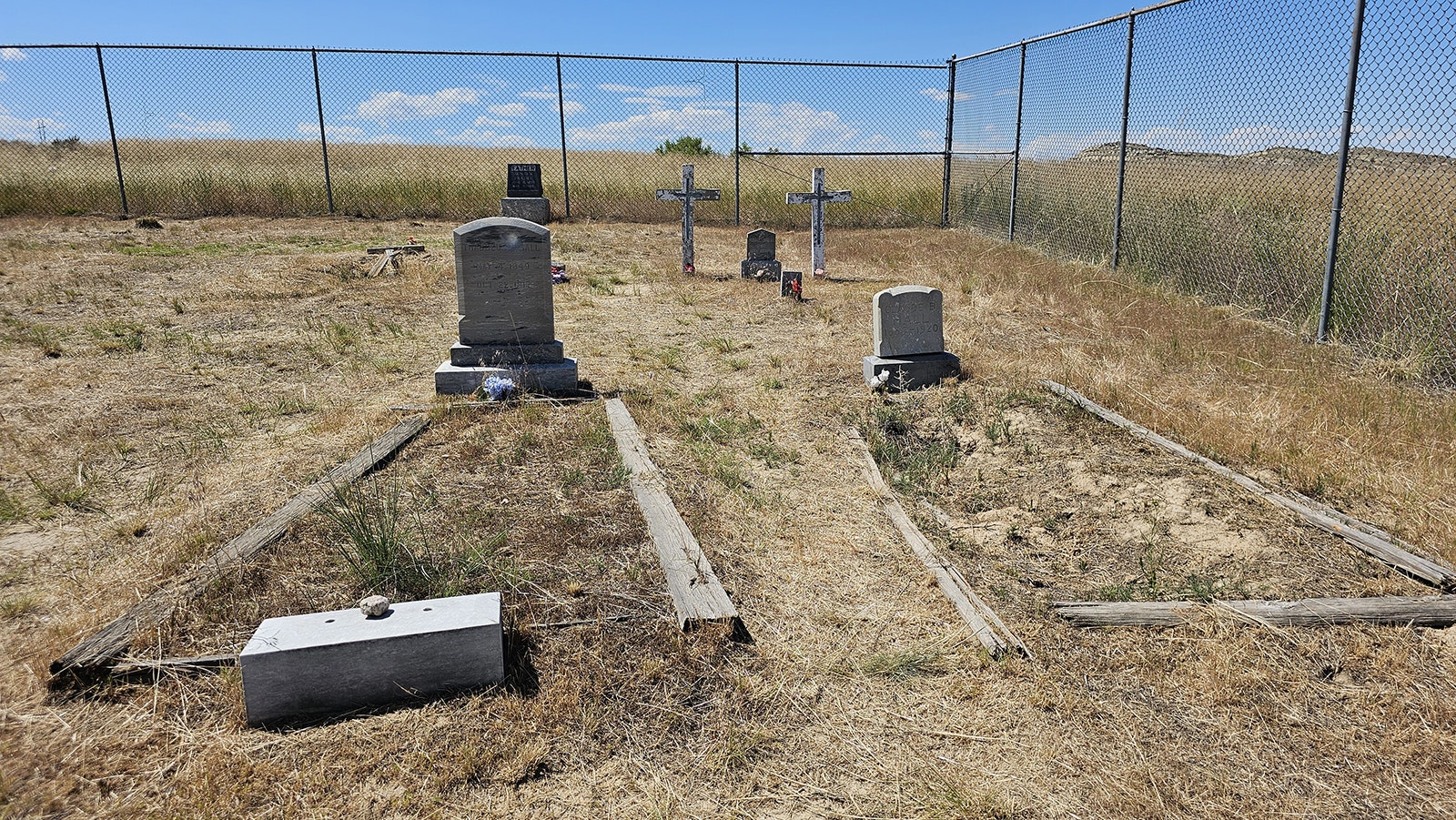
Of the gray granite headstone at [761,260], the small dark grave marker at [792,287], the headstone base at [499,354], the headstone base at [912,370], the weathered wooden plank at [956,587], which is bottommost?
the weathered wooden plank at [956,587]

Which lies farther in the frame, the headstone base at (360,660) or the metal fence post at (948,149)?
the metal fence post at (948,149)

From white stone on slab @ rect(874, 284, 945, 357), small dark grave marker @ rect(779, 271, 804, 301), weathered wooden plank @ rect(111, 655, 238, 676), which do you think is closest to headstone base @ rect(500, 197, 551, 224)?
small dark grave marker @ rect(779, 271, 804, 301)

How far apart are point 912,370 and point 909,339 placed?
0.26 m

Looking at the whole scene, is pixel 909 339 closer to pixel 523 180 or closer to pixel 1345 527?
pixel 1345 527

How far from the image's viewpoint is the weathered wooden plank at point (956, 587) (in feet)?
10.9

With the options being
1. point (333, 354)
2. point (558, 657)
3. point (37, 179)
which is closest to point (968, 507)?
point (558, 657)

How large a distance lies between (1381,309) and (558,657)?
7200 mm

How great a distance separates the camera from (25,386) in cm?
651

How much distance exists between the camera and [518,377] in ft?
21.4

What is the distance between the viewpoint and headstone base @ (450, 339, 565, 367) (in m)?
6.61

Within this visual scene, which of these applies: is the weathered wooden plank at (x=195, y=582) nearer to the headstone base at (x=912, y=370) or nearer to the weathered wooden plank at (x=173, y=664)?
the weathered wooden plank at (x=173, y=664)

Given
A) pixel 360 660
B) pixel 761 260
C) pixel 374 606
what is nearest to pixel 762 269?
pixel 761 260

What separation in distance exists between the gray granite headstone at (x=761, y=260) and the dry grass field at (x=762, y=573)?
397cm

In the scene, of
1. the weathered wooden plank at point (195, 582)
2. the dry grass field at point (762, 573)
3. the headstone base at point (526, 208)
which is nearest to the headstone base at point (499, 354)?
the dry grass field at point (762, 573)
